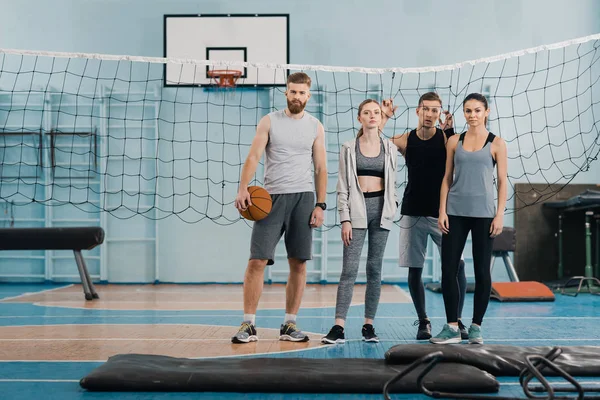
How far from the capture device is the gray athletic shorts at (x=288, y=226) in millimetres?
4199

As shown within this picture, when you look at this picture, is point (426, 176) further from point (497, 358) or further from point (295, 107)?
point (497, 358)

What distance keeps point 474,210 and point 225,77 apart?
5424 millimetres

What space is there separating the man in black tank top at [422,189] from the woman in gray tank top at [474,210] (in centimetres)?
26

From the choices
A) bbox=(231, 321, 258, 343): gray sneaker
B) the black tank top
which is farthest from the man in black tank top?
bbox=(231, 321, 258, 343): gray sneaker

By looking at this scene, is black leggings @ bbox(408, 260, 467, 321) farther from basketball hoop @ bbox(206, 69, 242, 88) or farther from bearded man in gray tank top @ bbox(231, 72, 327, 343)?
basketball hoop @ bbox(206, 69, 242, 88)

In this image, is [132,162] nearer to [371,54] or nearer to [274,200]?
[371,54]

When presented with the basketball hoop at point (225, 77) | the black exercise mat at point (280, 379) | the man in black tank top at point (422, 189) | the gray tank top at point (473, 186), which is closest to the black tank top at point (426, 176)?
the man in black tank top at point (422, 189)

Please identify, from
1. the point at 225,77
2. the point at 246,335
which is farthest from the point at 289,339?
the point at 225,77

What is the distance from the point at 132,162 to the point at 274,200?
5711 millimetres

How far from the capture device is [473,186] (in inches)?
159

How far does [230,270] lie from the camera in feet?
31.1

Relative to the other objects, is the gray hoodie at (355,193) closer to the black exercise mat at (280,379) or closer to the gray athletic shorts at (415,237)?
the gray athletic shorts at (415,237)

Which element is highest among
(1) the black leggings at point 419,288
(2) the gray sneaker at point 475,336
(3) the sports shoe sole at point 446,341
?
(1) the black leggings at point 419,288

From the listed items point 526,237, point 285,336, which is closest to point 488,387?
point 285,336
